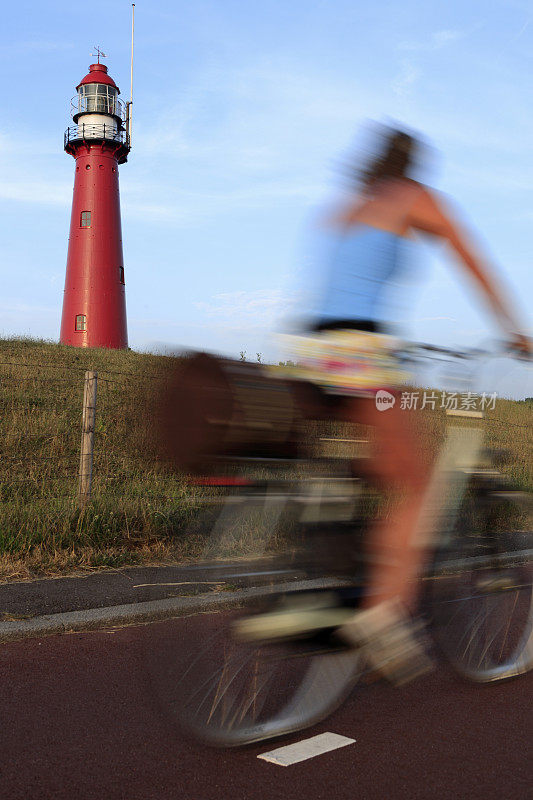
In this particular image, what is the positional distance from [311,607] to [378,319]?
44.9 inches

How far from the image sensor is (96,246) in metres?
35.1

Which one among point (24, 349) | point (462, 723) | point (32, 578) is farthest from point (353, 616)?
point (24, 349)

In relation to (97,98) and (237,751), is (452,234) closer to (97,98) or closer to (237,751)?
(237,751)

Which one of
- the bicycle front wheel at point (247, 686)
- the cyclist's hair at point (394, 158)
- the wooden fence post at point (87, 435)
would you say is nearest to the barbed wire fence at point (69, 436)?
the wooden fence post at point (87, 435)

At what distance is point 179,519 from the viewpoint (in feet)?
24.2

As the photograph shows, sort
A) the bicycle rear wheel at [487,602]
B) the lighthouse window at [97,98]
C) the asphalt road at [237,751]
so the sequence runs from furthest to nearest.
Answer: the lighthouse window at [97,98]
the bicycle rear wheel at [487,602]
the asphalt road at [237,751]

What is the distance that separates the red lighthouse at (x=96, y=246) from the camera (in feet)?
114

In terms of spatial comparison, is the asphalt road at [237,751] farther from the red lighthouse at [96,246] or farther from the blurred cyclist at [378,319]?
the red lighthouse at [96,246]

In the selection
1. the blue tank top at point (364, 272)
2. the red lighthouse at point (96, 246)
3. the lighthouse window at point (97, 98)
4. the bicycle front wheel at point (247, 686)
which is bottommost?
the bicycle front wheel at point (247, 686)

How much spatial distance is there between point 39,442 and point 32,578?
7.41 metres

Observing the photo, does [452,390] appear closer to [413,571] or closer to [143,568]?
[413,571]

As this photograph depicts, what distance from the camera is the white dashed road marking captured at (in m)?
3.12

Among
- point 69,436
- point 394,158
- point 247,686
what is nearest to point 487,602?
point 247,686

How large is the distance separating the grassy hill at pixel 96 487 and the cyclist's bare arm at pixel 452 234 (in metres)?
0.55
